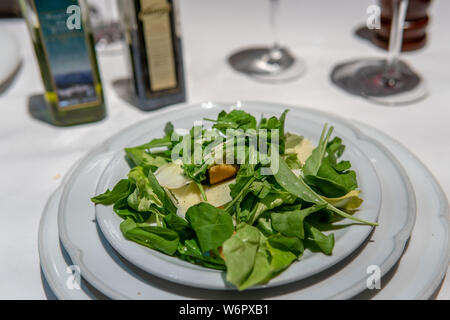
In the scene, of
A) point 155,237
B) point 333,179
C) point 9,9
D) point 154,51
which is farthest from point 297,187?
point 9,9

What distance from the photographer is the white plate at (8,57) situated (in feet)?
2.96

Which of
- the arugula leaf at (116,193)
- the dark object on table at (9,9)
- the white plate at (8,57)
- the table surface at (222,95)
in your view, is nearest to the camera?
the arugula leaf at (116,193)

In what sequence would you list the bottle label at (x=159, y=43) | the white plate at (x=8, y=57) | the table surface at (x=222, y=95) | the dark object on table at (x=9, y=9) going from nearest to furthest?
the table surface at (x=222, y=95) → the bottle label at (x=159, y=43) → the white plate at (x=8, y=57) → the dark object on table at (x=9, y=9)

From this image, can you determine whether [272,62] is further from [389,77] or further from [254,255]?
[254,255]

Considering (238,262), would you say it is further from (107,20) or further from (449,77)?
(107,20)

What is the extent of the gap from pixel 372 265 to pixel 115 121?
0.54 metres

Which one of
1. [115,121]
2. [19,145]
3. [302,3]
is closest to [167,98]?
[115,121]

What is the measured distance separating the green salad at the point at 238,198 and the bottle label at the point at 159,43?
28cm

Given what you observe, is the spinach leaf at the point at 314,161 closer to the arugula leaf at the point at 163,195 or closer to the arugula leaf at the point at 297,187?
the arugula leaf at the point at 297,187

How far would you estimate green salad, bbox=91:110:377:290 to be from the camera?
43 centimetres

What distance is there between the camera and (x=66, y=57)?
2.47 feet

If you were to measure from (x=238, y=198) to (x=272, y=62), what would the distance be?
0.57 m

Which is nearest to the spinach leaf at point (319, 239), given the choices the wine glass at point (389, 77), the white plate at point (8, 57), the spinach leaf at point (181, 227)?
the spinach leaf at point (181, 227)
